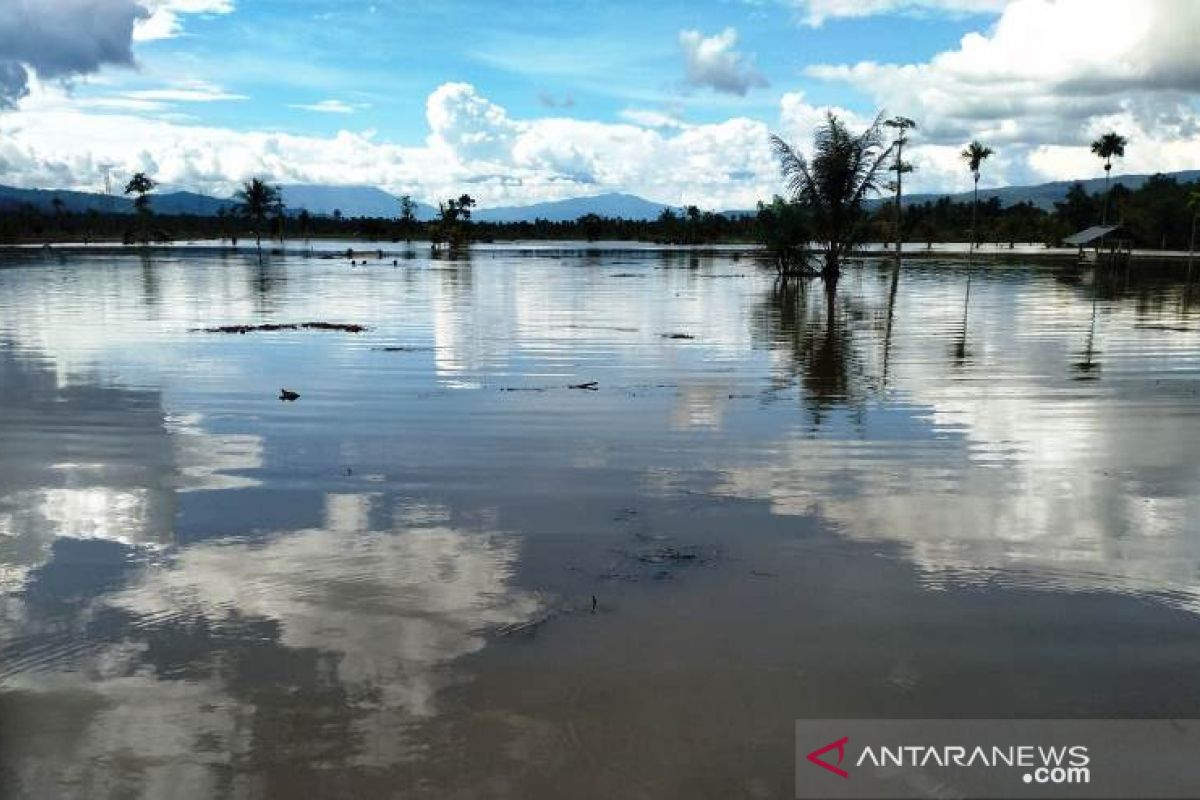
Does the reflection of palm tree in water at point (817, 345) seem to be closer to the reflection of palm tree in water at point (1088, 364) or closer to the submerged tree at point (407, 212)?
the reflection of palm tree in water at point (1088, 364)

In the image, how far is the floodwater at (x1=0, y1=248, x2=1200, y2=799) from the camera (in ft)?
15.6

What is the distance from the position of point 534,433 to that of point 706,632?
5.91 metres

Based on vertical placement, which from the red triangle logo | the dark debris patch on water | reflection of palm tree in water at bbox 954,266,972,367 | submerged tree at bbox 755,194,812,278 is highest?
submerged tree at bbox 755,194,812,278

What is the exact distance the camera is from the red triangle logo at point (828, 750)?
177 inches

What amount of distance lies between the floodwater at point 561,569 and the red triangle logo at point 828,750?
0.44ft

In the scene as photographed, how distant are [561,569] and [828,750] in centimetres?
277

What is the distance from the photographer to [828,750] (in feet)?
15.3

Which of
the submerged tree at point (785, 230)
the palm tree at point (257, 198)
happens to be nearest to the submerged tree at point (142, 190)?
the palm tree at point (257, 198)

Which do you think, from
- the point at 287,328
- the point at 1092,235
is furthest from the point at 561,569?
the point at 1092,235

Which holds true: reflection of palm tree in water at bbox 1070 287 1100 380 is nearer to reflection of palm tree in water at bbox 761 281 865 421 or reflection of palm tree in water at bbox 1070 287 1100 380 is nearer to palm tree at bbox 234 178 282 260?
reflection of palm tree in water at bbox 761 281 865 421

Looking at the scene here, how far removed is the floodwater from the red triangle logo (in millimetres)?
134

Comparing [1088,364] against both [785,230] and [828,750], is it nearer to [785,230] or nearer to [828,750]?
[828,750]

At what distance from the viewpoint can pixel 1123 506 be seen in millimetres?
8492

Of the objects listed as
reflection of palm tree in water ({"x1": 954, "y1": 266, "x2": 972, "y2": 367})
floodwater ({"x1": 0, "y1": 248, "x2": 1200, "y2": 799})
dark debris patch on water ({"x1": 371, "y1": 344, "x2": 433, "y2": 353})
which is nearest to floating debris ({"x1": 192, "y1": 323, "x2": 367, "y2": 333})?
dark debris patch on water ({"x1": 371, "y1": 344, "x2": 433, "y2": 353})
